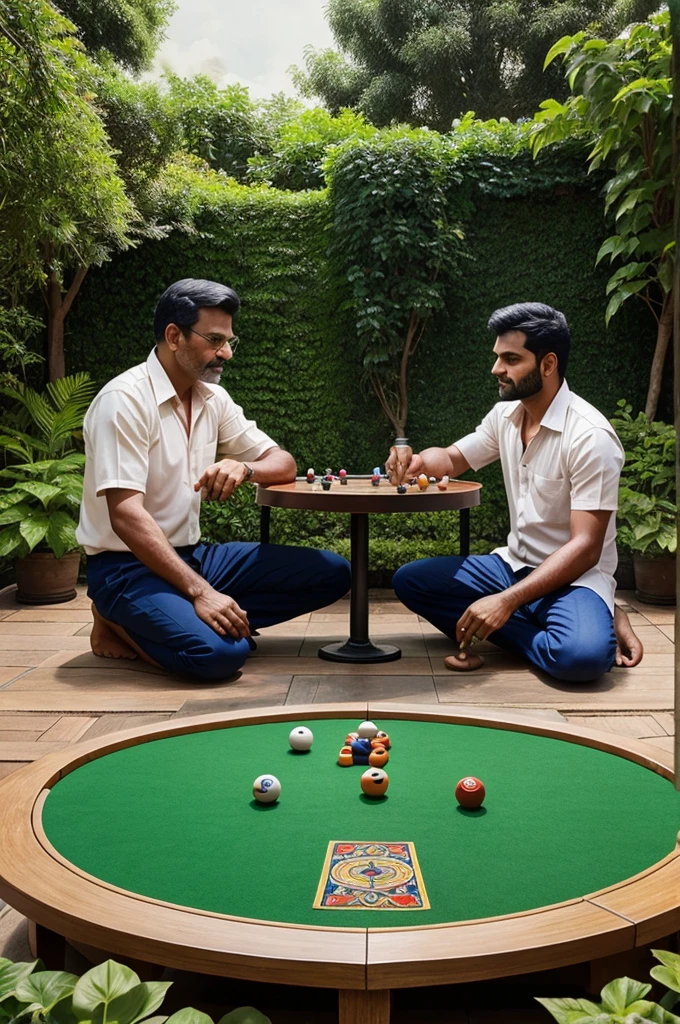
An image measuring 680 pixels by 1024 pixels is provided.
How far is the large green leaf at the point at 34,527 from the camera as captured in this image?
18.5 feet

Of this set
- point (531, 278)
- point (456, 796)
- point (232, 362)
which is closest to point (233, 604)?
point (456, 796)

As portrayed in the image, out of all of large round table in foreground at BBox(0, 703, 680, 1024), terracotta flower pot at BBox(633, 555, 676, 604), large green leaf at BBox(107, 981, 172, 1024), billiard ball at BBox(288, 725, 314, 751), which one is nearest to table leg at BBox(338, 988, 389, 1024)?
large round table in foreground at BBox(0, 703, 680, 1024)

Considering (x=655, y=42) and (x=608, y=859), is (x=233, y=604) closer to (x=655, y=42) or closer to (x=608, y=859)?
(x=608, y=859)

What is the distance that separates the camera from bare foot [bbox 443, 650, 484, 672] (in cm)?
423

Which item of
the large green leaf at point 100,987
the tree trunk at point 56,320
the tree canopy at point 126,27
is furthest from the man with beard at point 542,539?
the tree canopy at point 126,27

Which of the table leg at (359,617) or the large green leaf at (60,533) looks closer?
the table leg at (359,617)

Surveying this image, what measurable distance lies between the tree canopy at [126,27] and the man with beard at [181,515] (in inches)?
800

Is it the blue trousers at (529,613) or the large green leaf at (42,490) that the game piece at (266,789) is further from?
the large green leaf at (42,490)

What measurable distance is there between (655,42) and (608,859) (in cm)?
549

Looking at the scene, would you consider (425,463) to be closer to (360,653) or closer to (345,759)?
(360,653)

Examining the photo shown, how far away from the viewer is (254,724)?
2.68m

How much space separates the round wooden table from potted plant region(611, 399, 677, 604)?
4.71ft

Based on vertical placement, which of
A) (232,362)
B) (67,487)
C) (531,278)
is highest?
(531,278)

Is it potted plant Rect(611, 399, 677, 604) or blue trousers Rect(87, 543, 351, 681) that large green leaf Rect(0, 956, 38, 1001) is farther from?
potted plant Rect(611, 399, 677, 604)
